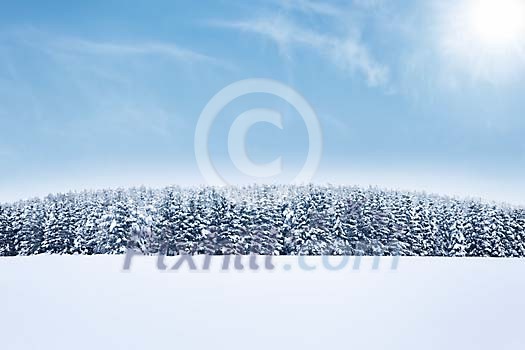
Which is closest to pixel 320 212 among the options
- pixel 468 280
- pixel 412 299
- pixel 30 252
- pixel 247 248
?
pixel 247 248

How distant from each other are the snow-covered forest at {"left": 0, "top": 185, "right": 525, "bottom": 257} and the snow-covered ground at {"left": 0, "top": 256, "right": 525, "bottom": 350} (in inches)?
657

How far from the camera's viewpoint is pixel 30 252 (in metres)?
27.7

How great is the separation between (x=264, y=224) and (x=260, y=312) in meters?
20.4

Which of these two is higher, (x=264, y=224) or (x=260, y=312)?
(x=264, y=224)

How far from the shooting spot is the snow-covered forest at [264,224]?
2506 cm

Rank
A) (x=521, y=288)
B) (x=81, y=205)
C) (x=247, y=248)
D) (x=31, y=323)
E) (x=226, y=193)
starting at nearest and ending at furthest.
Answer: (x=31, y=323)
(x=521, y=288)
(x=247, y=248)
(x=226, y=193)
(x=81, y=205)

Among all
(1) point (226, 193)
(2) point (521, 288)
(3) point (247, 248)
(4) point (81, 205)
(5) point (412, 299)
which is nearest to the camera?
(5) point (412, 299)

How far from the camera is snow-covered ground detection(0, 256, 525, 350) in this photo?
12.5ft

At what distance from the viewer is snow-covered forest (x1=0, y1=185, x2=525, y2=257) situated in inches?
987

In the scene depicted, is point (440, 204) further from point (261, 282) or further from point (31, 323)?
point (31, 323)

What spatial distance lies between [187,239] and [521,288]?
815 inches

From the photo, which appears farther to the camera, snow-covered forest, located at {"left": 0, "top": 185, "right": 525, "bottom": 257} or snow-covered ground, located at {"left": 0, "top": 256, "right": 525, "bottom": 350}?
snow-covered forest, located at {"left": 0, "top": 185, "right": 525, "bottom": 257}

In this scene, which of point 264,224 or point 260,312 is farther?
point 264,224

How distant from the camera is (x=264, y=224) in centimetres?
2544
